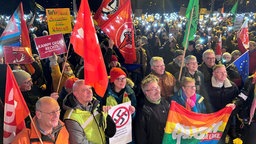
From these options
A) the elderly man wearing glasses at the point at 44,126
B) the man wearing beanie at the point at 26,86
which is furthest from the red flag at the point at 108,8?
the elderly man wearing glasses at the point at 44,126

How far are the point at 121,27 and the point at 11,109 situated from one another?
3.33m

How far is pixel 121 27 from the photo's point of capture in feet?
20.2

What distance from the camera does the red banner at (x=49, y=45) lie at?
18.9 feet

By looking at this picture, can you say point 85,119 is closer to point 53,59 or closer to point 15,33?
point 53,59

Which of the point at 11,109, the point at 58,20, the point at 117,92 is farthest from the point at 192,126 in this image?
the point at 58,20

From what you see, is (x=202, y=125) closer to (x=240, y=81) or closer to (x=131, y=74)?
(x=240, y=81)

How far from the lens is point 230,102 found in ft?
16.2

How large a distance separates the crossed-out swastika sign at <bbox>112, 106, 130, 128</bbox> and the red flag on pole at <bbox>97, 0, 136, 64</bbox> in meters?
2.37

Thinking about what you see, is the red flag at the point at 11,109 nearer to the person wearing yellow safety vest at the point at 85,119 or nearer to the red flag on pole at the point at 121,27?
the person wearing yellow safety vest at the point at 85,119

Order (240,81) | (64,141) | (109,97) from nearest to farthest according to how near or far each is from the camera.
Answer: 1. (64,141)
2. (109,97)
3. (240,81)

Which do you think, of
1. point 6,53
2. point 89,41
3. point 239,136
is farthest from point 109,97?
point 239,136

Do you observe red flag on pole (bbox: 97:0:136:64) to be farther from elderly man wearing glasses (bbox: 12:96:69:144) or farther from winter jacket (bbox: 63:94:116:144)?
elderly man wearing glasses (bbox: 12:96:69:144)

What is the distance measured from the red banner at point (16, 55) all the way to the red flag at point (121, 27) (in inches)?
57.8

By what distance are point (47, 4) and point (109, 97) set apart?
3695 centimetres
